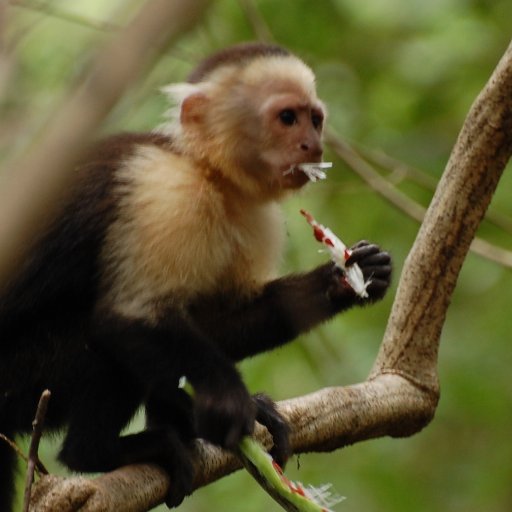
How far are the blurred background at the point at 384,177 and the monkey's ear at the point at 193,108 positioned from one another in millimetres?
1388

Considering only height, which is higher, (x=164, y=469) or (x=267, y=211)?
(x=267, y=211)

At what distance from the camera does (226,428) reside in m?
3.39

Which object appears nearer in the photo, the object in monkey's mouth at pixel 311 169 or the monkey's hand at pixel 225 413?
the monkey's hand at pixel 225 413

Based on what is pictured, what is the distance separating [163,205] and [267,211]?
63cm

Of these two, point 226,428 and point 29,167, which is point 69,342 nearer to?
point 226,428

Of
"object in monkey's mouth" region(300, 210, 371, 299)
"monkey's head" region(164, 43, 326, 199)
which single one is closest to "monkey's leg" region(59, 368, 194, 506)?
"object in monkey's mouth" region(300, 210, 371, 299)

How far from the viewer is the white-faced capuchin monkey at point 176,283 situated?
3.56 meters

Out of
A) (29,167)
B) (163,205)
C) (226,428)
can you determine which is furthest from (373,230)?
(29,167)

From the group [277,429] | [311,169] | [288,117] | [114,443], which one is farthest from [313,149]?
[114,443]

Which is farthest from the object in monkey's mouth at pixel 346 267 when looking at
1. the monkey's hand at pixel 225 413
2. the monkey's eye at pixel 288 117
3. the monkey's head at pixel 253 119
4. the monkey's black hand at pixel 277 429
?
the monkey's hand at pixel 225 413

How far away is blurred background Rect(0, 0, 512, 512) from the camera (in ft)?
19.3

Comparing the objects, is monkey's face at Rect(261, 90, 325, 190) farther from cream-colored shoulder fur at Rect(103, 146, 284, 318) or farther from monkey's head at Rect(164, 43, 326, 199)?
cream-colored shoulder fur at Rect(103, 146, 284, 318)

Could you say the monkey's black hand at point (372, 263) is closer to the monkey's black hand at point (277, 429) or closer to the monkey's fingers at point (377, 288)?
the monkey's fingers at point (377, 288)

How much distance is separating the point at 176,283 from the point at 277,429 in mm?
646
